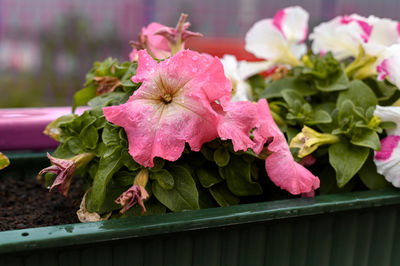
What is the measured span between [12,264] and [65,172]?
178 millimetres

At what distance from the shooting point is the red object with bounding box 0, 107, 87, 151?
102cm

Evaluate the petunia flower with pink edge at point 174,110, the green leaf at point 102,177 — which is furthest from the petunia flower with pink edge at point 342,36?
the green leaf at point 102,177

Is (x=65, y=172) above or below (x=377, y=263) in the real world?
above

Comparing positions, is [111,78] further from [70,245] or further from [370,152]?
[370,152]

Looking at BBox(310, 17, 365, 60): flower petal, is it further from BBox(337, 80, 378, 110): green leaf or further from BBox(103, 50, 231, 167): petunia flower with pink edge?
BBox(103, 50, 231, 167): petunia flower with pink edge

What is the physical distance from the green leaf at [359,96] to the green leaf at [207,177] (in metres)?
0.30

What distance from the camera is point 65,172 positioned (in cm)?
71

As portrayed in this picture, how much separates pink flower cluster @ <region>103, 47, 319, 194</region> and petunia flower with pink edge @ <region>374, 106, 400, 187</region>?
9.9 inches

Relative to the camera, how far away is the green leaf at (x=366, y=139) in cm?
81

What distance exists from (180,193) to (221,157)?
9cm

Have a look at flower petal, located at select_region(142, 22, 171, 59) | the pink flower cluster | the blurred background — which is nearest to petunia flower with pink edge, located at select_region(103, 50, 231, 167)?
the pink flower cluster

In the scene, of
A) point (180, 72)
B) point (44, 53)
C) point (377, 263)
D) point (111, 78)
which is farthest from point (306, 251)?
point (44, 53)

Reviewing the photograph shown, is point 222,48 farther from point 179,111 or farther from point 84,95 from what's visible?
point 179,111

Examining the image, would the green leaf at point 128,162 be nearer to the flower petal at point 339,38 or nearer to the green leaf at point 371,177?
the green leaf at point 371,177
